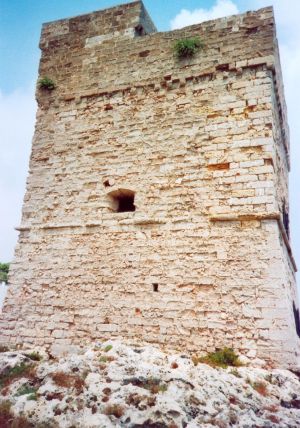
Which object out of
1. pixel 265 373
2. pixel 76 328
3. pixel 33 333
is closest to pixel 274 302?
pixel 265 373

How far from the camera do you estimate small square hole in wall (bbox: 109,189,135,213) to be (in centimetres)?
691

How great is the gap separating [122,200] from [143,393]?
363 centimetres

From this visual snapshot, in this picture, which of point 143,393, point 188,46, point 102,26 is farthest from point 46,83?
Result: point 143,393

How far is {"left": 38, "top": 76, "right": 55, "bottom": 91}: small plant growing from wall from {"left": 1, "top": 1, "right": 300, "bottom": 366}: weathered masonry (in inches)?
3.8

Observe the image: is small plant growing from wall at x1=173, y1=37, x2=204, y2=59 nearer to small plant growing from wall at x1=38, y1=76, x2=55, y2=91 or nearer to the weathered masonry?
the weathered masonry

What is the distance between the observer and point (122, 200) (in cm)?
717

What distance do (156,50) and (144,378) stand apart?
5.91m

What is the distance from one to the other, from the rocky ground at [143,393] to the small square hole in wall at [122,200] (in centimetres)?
261

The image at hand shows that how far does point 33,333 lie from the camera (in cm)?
643

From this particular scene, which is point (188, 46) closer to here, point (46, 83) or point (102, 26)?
point (102, 26)

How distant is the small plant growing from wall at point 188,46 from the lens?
23.2ft

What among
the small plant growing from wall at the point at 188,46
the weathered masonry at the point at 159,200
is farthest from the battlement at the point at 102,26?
the small plant growing from wall at the point at 188,46

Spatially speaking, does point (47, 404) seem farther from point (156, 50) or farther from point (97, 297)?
point (156, 50)

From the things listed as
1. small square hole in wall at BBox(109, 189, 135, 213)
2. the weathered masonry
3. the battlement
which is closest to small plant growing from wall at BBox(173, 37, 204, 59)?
the weathered masonry
